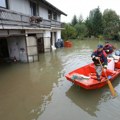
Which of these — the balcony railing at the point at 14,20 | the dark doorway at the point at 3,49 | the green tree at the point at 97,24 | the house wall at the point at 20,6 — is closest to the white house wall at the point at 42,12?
the house wall at the point at 20,6

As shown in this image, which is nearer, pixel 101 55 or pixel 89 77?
pixel 101 55

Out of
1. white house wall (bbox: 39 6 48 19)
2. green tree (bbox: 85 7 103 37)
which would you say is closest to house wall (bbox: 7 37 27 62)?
white house wall (bbox: 39 6 48 19)

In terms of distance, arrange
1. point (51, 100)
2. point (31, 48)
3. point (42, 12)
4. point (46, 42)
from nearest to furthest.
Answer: point (51, 100) → point (31, 48) → point (46, 42) → point (42, 12)

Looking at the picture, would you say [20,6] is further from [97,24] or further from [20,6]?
[97,24]

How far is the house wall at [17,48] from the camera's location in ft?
35.0

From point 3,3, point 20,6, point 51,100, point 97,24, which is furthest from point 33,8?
point 97,24

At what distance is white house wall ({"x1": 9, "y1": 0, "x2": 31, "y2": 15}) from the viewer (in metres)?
10.4

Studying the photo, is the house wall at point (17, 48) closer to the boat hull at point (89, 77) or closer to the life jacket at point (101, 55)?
the boat hull at point (89, 77)

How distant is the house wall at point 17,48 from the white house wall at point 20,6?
2255 millimetres

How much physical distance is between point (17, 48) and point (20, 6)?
133 inches

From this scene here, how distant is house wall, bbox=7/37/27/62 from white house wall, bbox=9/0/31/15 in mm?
2255

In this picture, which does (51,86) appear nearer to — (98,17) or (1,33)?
(1,33)

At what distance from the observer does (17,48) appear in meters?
11.1

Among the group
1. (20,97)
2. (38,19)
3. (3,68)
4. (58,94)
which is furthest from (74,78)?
Answer: (38,19)
